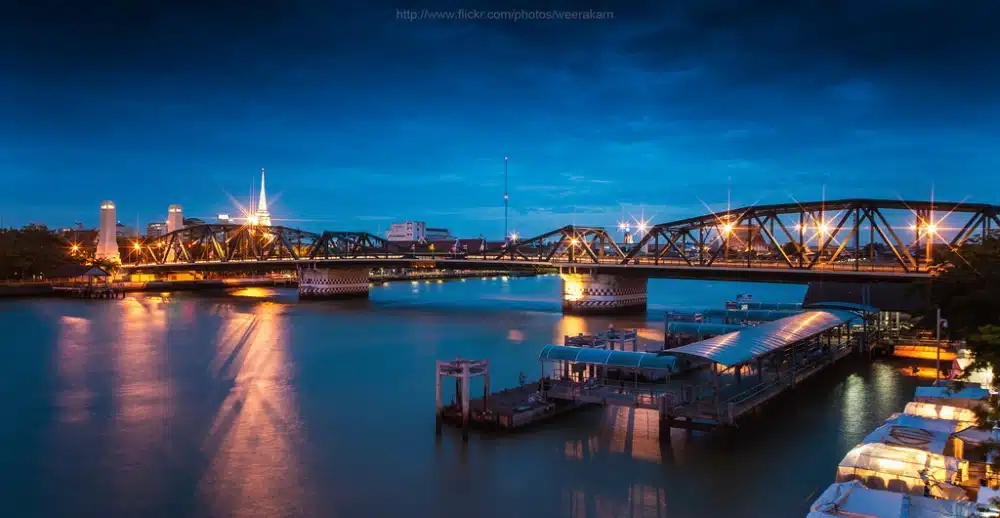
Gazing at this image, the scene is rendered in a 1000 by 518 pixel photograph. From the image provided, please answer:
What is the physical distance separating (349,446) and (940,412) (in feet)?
52.6

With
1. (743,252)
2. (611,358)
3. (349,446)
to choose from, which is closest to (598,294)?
(743,252)

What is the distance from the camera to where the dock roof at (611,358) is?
77.7 feet

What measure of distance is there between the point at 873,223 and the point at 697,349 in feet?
125

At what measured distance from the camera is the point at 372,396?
98.4 feet

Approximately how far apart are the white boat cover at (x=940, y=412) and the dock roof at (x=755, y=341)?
428cm

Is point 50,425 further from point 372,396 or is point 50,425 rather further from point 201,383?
point 372,396

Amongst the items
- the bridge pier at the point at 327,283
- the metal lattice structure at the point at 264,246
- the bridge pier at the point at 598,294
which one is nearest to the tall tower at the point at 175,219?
the metal lattice structure at the point at 264,246

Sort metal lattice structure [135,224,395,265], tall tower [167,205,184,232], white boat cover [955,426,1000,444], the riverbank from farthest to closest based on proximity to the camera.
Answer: tall tower [167,205,184,232], metal lattice structure [135,224,395,265], the riverbank, white boat cover [955,426,1000,444]

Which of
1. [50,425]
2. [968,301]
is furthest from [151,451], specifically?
[968,301]

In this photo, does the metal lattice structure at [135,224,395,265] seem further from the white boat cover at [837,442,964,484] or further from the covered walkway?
the white boat cover at [837,442,964,484]

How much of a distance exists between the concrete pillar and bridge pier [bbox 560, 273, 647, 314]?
31.7m

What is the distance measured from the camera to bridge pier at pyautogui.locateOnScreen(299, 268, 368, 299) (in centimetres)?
8869

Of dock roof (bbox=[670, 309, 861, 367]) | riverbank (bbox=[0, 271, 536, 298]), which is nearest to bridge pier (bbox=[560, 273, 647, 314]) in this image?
dock roof (bbox=[670, 309, 861, 367])

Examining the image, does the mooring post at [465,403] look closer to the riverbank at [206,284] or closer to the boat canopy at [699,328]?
the boat canopy at [699,328]
